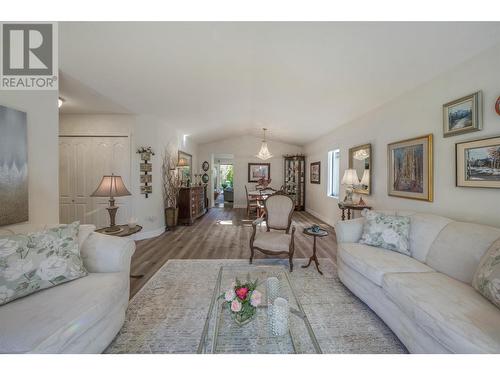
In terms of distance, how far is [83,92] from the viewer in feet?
10.1

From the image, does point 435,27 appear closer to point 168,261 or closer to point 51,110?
point 51,110

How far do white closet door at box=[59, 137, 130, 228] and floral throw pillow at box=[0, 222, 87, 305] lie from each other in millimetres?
2817

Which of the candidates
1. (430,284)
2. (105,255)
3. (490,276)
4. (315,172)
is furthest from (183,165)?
(490,276)

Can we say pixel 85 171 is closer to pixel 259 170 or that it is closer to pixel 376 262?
pixel 376 262

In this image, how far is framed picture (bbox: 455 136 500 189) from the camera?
193 cm

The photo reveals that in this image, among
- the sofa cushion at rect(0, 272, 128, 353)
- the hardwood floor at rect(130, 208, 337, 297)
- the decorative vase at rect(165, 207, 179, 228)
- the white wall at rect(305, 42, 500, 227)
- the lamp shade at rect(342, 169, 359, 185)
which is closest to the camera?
the sofa cushion at rect(0, 272, 128, 353)

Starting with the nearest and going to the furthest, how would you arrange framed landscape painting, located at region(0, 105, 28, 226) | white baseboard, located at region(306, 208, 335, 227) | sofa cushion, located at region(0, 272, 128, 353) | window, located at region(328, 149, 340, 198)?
sofa cushion, located at region(0, 272, 128, 353)
framed landscape painting, located at region(0, 105, 28, 226)
white baseboard, located at region(306, 208, 335, 227)
window, located at region(328, 149, 340, 198)

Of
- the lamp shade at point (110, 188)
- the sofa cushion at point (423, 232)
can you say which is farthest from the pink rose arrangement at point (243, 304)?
the lamp shade at point (110, 188)

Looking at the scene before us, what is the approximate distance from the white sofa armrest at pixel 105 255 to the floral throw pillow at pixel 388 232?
2476mm

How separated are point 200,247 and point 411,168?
11.7 feet

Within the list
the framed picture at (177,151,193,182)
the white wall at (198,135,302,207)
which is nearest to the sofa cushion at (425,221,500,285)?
the framed picture at (177,151,193,182)

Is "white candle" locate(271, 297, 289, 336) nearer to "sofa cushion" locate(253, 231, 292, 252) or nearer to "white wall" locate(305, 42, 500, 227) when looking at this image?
"sofa cushion" locate(253, 231, 292, 252)

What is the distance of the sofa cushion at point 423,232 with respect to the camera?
80.7 inches

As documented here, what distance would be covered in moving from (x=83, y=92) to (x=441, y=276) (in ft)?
15.7
